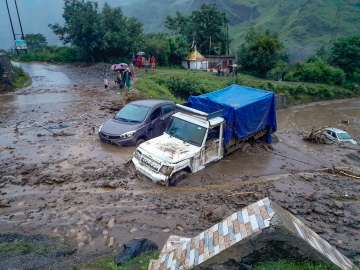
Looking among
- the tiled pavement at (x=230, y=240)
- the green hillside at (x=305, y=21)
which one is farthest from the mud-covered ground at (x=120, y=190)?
the green hillside at (x=305, y=21)

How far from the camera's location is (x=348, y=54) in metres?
43.9

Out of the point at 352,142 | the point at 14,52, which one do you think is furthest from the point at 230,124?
the point at 14,52

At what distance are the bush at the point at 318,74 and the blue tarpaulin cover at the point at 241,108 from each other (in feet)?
99.5

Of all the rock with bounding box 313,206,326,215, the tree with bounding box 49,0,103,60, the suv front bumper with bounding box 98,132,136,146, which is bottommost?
the rock with bounding box 313,206,326,215

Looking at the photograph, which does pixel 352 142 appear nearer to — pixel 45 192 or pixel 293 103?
pixel 45 192

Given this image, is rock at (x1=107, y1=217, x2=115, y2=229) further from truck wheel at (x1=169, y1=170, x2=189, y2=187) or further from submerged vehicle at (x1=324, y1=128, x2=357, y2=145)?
submerged vehicle at (x1=324, y1=128, x2=357, y2=145)

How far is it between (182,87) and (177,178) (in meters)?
19.5

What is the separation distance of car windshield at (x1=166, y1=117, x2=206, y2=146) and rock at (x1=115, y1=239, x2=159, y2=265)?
4.78 meters

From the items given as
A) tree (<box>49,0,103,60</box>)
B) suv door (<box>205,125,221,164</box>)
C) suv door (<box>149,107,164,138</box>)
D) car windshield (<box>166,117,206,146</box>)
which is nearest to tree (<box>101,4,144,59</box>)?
tree (<box>49,0,103,60</box>)

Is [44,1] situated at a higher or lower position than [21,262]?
higher

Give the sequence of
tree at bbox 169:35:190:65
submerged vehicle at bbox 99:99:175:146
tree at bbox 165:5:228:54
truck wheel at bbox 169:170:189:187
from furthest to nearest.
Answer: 1. tree at bbox 165:5:228:54
2. tree at bbox 169:35:190:65
3. submerged vehicle at bbox 99:99:175:146
4. truck wheel at bbox 169:170:189:187

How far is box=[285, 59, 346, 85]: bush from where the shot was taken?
138ft

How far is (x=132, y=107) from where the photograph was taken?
1416cm

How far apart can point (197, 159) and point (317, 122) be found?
21918mm
